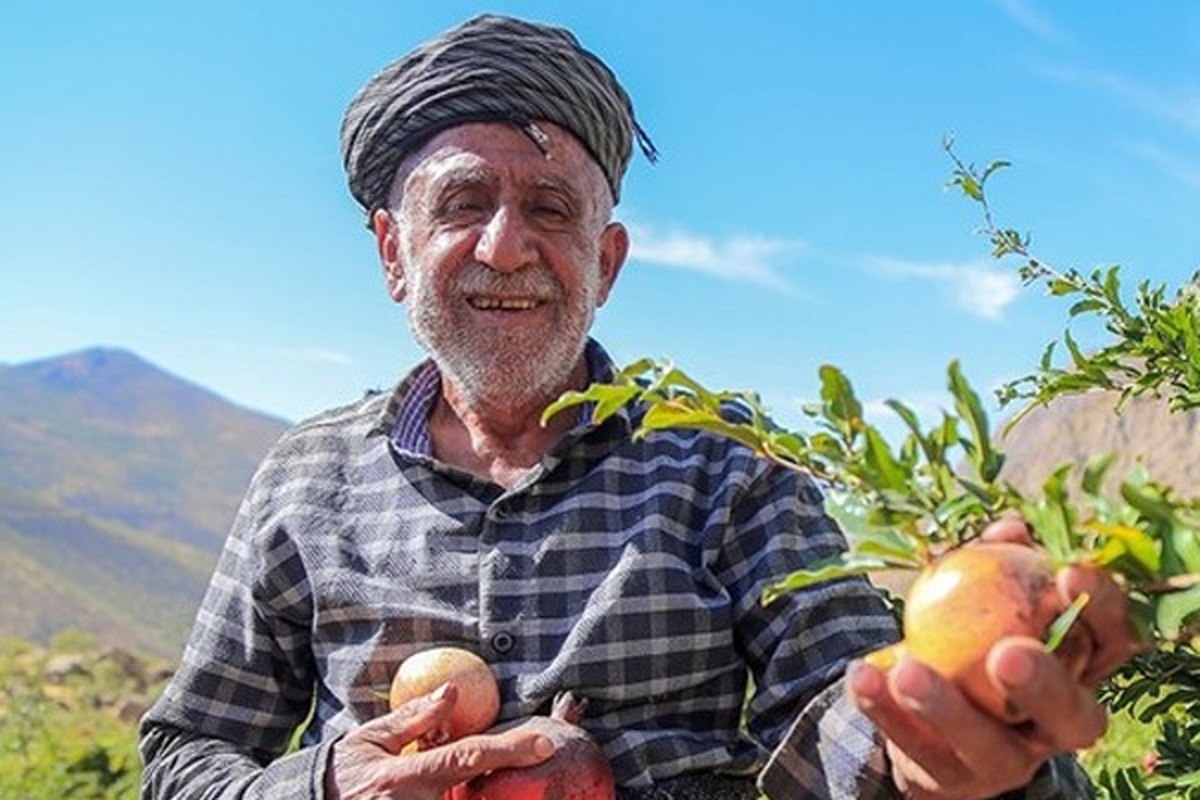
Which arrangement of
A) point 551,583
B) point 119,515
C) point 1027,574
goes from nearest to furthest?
point 1027,574 → point 551,583 → point 119,515

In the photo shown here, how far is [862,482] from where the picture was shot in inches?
46.3

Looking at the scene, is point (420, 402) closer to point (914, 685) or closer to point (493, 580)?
point (493, 580)

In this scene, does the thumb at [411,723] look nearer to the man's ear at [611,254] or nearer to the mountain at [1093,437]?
the man's ear at [611,254]

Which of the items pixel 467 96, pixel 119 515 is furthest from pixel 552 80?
pixel 119 515

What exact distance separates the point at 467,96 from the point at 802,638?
3.26 feet

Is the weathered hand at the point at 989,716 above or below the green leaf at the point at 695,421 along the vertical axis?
below

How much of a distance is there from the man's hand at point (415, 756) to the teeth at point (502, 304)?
2.04ft

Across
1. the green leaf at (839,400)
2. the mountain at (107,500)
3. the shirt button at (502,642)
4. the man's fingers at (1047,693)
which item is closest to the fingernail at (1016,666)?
the man's fingers at (1047,693)

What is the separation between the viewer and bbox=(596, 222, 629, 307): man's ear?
2455 mm

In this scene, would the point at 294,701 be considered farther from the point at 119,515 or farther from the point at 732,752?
the point at 119,515

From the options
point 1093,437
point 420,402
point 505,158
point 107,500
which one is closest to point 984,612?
point 505,158

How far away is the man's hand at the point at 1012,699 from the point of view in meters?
1.11

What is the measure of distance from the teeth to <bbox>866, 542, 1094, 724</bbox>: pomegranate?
1.16 m

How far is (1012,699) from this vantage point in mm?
1128
